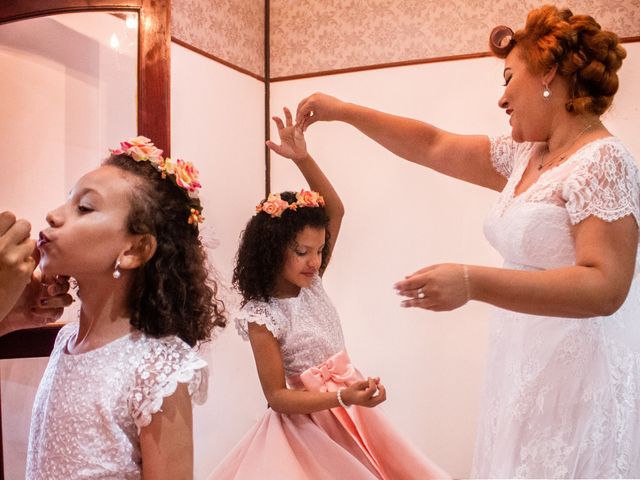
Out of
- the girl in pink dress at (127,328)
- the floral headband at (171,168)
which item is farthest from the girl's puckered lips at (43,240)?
the floral headband at (171,168)

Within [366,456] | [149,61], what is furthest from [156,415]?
[149,61]

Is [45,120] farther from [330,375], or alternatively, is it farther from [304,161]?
[330,375]

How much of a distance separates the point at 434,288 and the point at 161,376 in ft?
1.87

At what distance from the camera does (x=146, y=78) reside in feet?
8.45

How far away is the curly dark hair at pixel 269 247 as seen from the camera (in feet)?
8.41

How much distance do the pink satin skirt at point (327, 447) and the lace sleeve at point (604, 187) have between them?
102cm

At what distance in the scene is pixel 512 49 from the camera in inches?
78.9

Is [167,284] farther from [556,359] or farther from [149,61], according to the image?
[149,61]

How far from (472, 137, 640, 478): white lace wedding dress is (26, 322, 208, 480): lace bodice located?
758 mm

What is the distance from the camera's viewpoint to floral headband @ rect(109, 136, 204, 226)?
64.2 inches

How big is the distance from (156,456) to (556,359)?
0.92 metres

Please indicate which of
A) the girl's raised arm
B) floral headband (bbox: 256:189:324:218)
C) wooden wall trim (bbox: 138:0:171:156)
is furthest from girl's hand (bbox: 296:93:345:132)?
Result: wooden wall trim (bbox: 138:0:171:156)

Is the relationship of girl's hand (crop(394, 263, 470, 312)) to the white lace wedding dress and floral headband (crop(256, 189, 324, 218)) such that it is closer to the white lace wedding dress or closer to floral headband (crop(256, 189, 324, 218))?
Answer: the white lace wedding dress

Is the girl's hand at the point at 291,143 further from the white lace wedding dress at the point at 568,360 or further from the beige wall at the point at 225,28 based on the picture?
the beige wall at the point at 225,28
